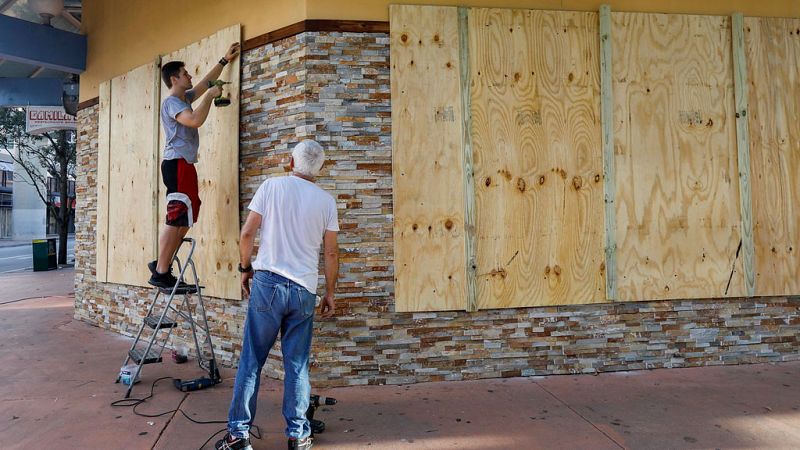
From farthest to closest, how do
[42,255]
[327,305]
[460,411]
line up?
[42,255] < [460,411] < [327,305]

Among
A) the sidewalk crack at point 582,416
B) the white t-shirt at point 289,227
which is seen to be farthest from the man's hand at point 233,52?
the sidewalk crack at point 582,416

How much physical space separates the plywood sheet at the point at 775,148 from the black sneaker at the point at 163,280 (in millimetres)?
5587

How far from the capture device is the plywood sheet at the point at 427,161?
464 centimetres

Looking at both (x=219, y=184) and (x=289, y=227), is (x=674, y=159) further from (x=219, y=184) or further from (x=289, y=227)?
(x=219, y=184)

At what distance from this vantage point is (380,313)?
4.59 metres

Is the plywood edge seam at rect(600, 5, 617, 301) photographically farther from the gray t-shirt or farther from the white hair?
the gray t-shirt

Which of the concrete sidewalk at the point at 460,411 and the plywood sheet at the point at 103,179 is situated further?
the plywood sheet at the point at 103,179

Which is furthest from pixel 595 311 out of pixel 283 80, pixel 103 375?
pixel 103 375

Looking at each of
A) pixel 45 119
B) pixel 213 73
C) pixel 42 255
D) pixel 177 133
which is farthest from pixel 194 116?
pixel 42 255

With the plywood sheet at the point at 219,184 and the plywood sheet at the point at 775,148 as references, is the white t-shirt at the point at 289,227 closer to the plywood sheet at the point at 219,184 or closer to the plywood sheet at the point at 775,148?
the plywood sheet at the point at 219,184

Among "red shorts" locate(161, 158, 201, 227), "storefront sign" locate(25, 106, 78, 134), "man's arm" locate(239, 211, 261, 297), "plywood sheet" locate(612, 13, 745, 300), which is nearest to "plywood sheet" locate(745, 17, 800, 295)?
"plywood sheet" locate(612, 13, 745, 300)

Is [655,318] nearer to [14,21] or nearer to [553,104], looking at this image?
[553,104]

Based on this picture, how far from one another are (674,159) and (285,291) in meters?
4.04

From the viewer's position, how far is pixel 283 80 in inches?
189
